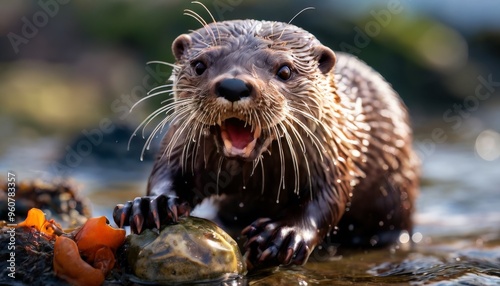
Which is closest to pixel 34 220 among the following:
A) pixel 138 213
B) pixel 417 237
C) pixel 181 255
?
pixel 138 213

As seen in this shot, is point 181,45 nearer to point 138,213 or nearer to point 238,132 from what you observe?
point 238,132

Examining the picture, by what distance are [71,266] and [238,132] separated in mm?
816

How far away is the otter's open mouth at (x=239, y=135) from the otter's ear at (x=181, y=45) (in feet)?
1.95

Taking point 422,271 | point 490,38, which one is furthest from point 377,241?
point 490,38

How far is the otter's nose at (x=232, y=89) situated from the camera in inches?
121

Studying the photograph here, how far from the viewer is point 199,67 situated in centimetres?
348

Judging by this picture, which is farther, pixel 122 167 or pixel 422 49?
pixel 422 49

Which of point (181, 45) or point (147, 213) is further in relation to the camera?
point (181, 45)

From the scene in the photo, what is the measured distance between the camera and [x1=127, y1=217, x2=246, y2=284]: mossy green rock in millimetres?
3064

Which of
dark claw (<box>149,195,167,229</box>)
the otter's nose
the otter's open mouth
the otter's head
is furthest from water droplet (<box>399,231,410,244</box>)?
the otter's nose

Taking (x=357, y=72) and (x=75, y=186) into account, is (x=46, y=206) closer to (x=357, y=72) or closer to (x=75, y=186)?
(x=75, y=186)

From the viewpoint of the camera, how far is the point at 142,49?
10.0 metres

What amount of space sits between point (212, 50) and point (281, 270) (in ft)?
3.13

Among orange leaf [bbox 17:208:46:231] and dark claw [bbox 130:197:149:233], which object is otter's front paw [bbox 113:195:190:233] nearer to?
dark claw [bbox 130:197:149:233]
